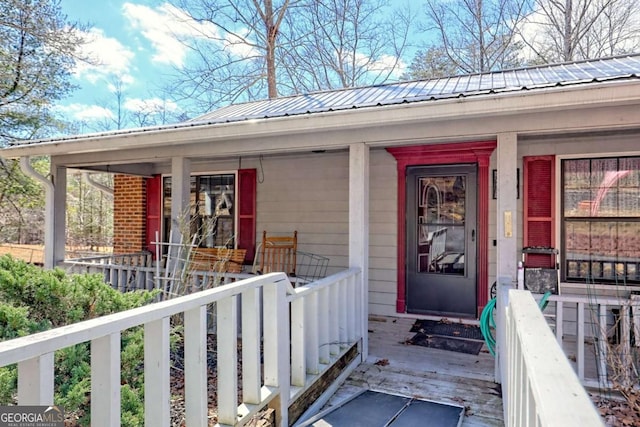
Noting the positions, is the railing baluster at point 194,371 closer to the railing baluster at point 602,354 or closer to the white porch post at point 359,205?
the white porch post at point 359,205

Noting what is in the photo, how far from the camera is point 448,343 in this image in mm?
4258

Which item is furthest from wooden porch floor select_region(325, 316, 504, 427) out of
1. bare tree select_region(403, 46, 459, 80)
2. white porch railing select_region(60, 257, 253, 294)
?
bare tree select_region(403, 46, 459, 80)

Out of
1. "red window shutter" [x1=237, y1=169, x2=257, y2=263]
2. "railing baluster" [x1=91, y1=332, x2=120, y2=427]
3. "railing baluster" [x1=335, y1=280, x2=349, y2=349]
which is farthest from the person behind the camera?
"red window shutter" [x1=237, y1=169, x2=257, y2=263]

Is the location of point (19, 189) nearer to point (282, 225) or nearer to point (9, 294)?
point (282, 225)

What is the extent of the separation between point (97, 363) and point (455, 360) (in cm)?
334

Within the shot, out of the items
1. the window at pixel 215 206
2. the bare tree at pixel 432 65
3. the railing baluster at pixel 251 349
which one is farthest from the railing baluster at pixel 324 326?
the bare tree at pixel 432 65

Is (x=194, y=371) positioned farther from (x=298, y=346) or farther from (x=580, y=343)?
(x=580, y=343)

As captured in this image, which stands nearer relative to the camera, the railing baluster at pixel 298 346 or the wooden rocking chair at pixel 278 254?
the railing baluster at pixel 298 346

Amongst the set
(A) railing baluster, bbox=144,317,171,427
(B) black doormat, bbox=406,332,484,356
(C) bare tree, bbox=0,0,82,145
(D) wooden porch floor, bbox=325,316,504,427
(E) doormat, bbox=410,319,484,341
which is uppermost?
(C) bare tree, bbox=0,0,82,145

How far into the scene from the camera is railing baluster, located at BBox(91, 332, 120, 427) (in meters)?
1.31

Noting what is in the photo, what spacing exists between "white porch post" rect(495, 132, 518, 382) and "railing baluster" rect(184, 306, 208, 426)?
7.91ft

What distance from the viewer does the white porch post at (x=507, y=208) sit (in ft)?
10.5

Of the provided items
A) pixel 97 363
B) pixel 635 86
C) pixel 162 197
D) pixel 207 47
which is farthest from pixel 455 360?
pixel 207 47

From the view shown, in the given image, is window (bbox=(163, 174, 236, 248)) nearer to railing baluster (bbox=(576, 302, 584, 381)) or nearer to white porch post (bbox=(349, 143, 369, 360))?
white porch post (bbox=(349, 143, 369, 360))
